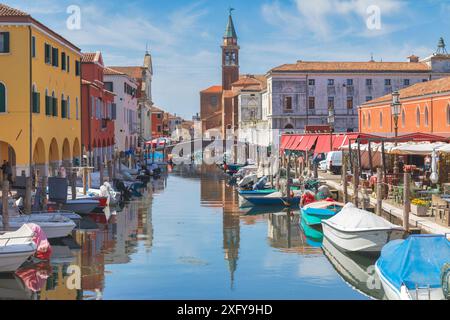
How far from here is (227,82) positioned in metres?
111

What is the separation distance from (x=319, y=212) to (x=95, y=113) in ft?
80.6

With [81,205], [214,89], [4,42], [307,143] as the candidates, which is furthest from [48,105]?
[214,89]

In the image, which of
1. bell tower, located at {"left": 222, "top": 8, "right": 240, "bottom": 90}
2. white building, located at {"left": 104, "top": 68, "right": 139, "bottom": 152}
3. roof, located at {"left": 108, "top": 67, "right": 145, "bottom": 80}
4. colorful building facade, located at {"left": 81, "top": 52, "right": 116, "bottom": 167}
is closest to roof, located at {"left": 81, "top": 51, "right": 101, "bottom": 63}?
colorful building facade, located at {"left": 81, "top": 52, "right": 116, "bottom": 167}

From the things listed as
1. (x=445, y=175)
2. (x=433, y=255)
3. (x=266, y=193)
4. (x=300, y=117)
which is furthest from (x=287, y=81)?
(x=433, y=255)

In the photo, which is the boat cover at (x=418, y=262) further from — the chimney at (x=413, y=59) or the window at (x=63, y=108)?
the chimney at (x=413, y=59)

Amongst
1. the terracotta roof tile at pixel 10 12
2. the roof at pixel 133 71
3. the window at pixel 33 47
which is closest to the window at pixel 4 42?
the terracotta roof tile at pixel 10 12

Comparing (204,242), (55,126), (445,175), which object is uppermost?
(55,126)

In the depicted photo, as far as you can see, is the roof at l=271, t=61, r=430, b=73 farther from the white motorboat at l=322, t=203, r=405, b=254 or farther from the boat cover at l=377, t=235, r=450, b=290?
the boat cover at l=377, t=235, r=450, b=290

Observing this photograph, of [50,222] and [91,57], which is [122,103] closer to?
[91,57]

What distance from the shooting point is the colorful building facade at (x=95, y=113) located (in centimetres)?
4360

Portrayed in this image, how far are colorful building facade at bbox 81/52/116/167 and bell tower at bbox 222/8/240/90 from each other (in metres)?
56.6

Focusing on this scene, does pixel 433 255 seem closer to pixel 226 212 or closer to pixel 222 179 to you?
pixel 226 212
